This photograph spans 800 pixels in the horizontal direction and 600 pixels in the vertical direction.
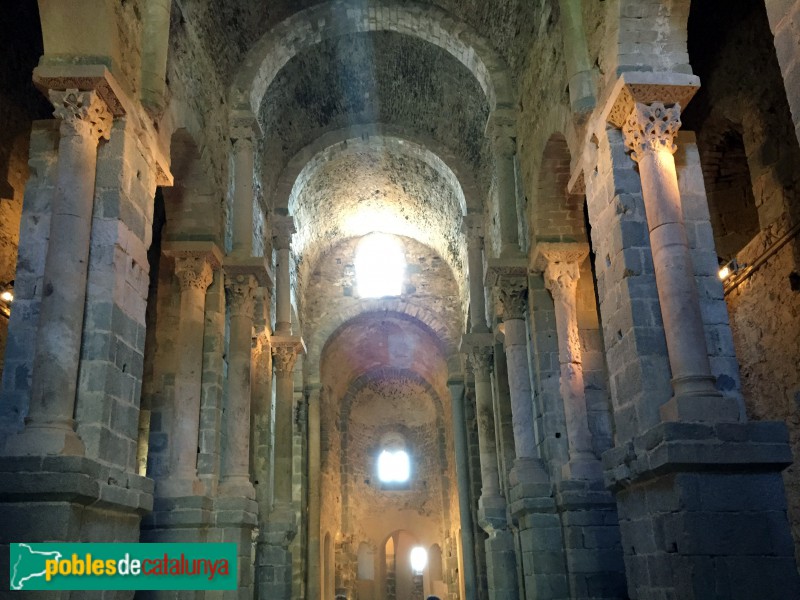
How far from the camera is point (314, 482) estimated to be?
19312 millimetres

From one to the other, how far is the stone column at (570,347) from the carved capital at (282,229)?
6035mm

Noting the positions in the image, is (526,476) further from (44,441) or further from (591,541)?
(44,441)

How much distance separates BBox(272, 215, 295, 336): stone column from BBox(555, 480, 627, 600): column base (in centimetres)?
733

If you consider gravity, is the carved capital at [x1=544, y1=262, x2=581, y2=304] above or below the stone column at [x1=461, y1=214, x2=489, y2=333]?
below

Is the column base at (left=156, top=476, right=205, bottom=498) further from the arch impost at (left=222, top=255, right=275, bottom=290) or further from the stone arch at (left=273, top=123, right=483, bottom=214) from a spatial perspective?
the stone arch at (left=273, top=123, right=483, bottom=214)

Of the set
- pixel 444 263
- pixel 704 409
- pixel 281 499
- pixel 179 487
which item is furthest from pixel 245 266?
pixel 444 263

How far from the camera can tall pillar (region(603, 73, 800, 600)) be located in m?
5.50

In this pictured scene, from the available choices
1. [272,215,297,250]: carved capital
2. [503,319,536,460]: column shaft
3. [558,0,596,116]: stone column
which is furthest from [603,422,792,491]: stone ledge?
[272,215,297,250]: carved capital

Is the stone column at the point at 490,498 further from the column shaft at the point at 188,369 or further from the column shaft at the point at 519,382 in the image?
the column shaft at the point at 188,369

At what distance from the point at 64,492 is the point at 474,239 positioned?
10.8 meters

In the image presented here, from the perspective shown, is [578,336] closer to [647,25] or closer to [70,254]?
[647,25]

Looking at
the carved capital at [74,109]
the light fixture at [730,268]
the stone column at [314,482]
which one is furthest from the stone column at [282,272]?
the carved capital at [74,109]

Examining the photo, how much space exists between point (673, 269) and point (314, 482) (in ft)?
47.3

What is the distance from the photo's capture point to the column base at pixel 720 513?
18.0ft
